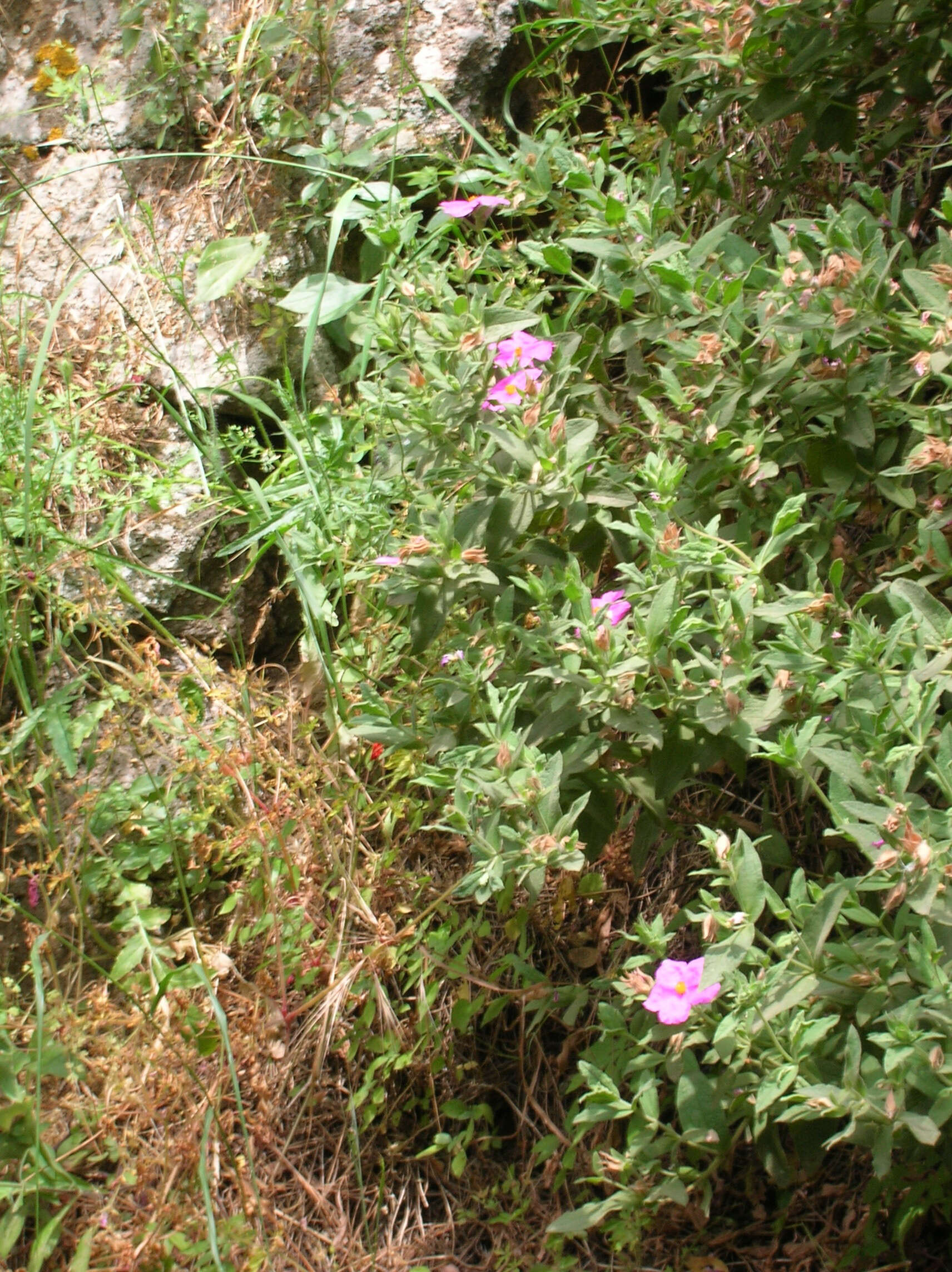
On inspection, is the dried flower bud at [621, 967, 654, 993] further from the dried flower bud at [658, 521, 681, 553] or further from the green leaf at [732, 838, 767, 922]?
the dried flower bud at [658, 521, 681, 553]

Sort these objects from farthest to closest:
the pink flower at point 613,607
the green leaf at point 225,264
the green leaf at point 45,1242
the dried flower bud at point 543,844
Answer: the green leaf at point 225,264, the green leaf at point 45,1242, the pink flower at point 613,607, the dried flower bud at point 543,844

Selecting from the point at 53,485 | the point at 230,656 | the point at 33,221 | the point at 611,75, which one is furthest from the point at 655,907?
the point at 33,221

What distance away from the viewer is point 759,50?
1953 millimetres

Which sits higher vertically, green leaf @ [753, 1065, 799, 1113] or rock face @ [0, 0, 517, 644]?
rock face @ [0, 0, 517, 644]

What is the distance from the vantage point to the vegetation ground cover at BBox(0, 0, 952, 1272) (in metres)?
1.52

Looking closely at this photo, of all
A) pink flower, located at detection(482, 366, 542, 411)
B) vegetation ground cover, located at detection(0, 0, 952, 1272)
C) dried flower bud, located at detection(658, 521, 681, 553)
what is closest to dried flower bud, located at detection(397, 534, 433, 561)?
vegetation ground cover, located at detection(0, 0, 952, 1272)

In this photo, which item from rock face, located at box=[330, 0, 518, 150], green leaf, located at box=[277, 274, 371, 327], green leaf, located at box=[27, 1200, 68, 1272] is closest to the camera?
green leaf, located at box=[27, 1200, 68, 1272]

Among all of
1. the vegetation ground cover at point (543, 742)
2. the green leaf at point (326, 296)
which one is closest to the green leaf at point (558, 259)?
the vegetation ground cover at point (543, 742)

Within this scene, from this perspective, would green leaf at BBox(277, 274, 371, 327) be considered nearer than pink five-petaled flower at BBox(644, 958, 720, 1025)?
No

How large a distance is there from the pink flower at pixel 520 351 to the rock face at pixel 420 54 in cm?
112

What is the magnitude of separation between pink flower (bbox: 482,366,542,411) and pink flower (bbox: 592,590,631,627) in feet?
1.07

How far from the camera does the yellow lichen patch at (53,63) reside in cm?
291

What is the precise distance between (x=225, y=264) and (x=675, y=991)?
193 centimetres

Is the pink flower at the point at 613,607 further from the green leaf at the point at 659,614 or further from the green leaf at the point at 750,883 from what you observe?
the green leaf at the point at 750,883
